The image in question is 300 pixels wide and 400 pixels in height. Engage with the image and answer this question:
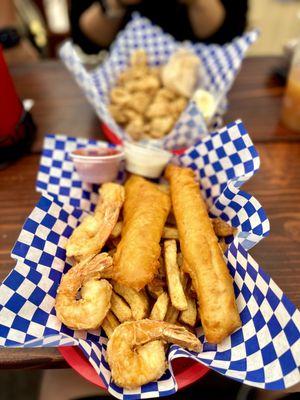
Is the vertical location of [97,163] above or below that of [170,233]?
above

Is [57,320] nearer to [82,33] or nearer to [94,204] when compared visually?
[94,204]

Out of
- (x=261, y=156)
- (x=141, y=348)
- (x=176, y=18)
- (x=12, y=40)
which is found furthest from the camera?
(x=176, y=18)

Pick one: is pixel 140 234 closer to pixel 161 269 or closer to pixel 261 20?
pixel 161 269

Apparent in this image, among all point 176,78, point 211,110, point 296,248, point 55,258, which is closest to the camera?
point 55,258

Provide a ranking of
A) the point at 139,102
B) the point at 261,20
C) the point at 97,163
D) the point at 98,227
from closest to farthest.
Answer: the point at 98,227 → the point at 97,163 → the point at 139,102 → the point at 261,20

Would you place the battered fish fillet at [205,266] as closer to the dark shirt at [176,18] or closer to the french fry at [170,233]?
the french fry at [170,233]

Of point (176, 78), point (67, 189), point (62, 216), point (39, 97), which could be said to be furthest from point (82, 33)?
point (62, 216)

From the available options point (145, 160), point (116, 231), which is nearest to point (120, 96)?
point (145, 160)
